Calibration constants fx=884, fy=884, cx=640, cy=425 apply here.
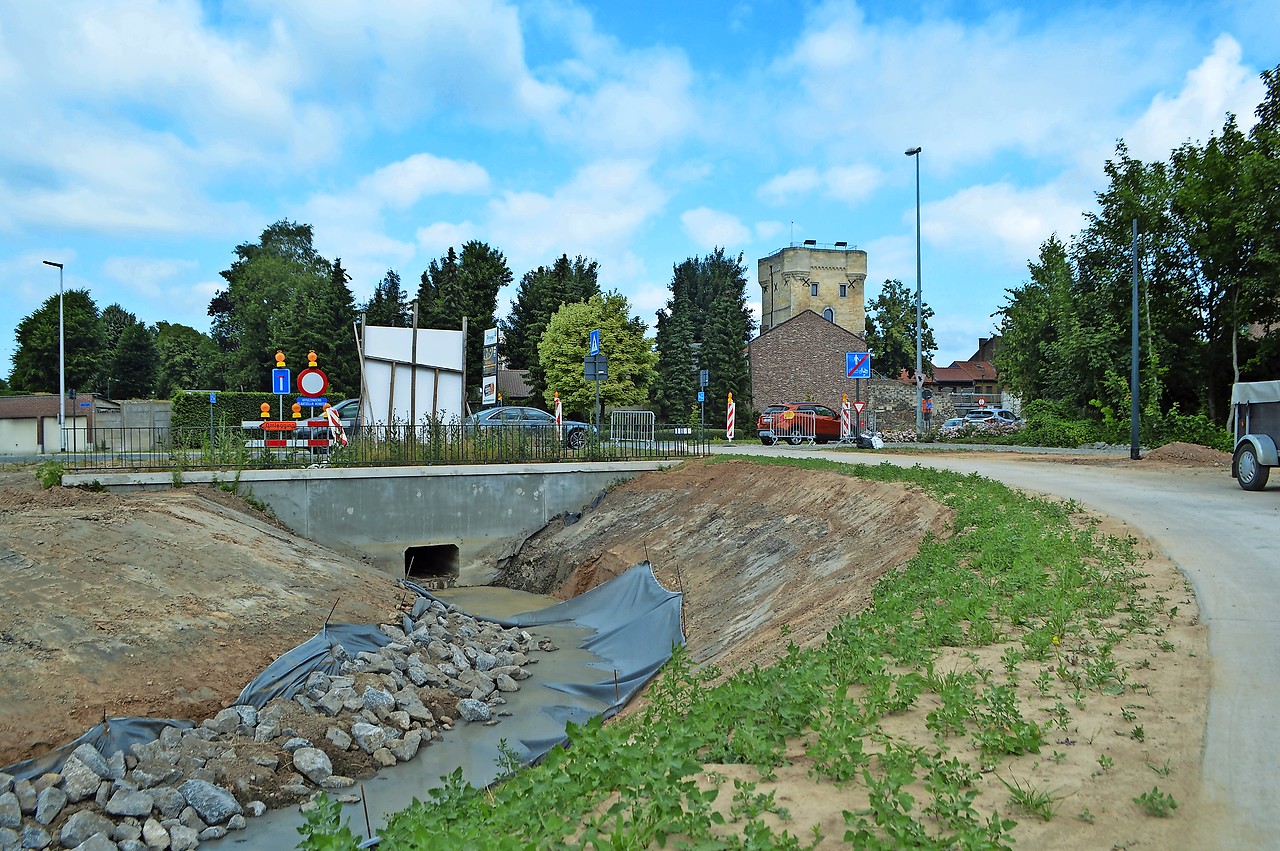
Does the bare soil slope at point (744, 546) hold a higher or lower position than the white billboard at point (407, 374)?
lower

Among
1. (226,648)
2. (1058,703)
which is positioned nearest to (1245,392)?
(1058,703)

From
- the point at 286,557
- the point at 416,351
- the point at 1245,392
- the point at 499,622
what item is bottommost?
the point at 499,622

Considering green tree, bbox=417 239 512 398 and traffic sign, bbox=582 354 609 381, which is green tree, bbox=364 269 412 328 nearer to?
green tree, bbox=417 239 512 398

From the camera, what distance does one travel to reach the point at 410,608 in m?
14.6

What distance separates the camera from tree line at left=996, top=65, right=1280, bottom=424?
2448 centimetres

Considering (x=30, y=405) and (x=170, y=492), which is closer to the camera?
(x=170, y=492)

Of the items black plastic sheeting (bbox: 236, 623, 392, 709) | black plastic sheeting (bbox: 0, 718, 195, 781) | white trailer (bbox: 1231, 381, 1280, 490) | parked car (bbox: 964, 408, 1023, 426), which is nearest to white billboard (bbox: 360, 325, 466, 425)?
black plastic sheeting (bbox: 236, 623, 392, 709)

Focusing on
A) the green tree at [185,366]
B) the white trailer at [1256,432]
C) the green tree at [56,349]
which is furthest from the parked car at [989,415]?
the green tree at [56,349]

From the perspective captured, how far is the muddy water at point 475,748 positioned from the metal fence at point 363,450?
7985mm

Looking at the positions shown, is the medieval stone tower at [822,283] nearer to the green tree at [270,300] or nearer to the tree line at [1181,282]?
the green tree at [270,300]

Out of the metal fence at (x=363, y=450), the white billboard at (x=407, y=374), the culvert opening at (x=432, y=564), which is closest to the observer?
the metal fence at (x=363, y=450)

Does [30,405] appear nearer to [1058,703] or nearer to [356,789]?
[356,789]

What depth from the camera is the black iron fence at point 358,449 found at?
774 inches

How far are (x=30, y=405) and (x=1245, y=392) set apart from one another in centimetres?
5682
